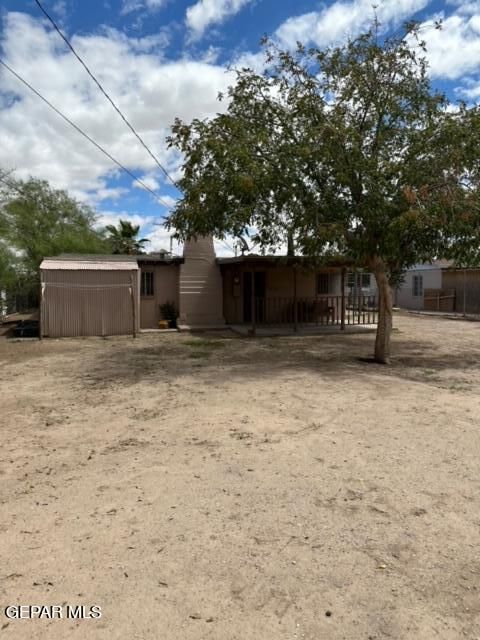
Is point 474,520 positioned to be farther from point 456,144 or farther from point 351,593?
point 456,144

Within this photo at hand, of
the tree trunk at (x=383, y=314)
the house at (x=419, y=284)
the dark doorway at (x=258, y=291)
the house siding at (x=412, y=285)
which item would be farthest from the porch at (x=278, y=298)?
the house at (x=419, y=284)

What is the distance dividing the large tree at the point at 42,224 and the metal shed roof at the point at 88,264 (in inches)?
193

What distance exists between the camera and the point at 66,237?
22.6 m

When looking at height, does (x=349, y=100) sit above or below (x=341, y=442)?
above

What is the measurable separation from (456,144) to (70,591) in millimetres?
8329

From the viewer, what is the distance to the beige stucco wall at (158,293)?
16.2 metres

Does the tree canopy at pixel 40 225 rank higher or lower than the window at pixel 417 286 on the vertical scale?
higher

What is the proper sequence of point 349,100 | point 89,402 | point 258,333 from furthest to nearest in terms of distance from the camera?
point 258,333 < point 349,100 < point 89,402

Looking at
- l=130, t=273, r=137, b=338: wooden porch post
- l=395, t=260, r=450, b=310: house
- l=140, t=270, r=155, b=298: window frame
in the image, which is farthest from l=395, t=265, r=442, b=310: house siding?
l=130, t=273, r=137, b=338: wooden porch post

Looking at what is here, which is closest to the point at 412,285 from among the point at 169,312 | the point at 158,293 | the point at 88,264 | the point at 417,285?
the point at 417,285

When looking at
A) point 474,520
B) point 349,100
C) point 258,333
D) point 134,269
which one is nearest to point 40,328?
point 134,269

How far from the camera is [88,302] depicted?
1370 centimetres

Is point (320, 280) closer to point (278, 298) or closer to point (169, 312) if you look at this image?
point (278, 298)

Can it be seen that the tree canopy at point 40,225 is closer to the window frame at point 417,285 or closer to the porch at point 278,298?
the porch at point 278,298
